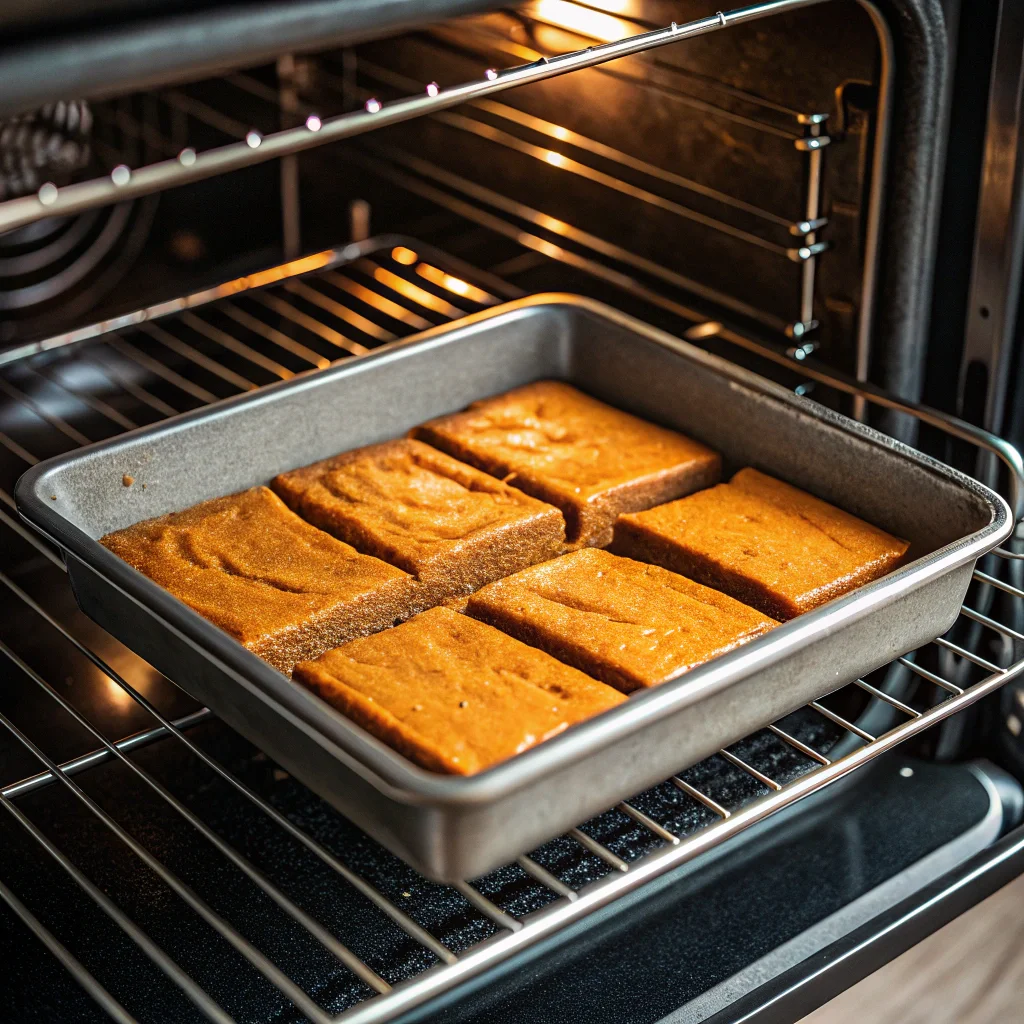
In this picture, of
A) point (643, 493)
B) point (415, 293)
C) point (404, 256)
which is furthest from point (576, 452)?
point (404, 256)

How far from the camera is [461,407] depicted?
1.54 metres

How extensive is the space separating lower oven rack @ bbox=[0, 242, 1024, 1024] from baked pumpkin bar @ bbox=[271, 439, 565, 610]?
23 centimetres

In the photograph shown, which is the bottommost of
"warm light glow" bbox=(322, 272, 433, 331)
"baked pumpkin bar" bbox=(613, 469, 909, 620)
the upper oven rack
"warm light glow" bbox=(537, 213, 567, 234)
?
"baked pumpkin bar" bbox=(613, 469, 909, 620)

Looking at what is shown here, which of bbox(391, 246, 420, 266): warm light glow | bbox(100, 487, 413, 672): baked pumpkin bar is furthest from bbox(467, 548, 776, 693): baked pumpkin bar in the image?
bbox(391, 246, 420, 266): warm light glow

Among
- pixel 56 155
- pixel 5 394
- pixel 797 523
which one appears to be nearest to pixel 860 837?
pixel 797 523

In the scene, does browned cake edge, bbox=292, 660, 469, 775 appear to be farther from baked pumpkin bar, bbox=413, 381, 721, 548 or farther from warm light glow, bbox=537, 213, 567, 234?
warm light glow, bbox=537, 213, 567, 234

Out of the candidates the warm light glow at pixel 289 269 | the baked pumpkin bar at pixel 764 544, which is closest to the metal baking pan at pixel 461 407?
the baked pumpkin bar at pixel 764 544

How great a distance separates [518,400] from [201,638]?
609 millimetres

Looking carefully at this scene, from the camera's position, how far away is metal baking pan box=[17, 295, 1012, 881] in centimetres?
90

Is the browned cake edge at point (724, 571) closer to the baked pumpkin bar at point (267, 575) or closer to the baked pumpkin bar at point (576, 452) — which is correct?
the baked pumpkin bar at point (576, 452)

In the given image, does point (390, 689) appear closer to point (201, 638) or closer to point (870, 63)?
point (201, 638)

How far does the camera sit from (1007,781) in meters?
1.38

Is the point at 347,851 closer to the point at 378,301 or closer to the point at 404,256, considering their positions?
the point at 378,301

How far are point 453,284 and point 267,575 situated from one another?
2.61 feet
